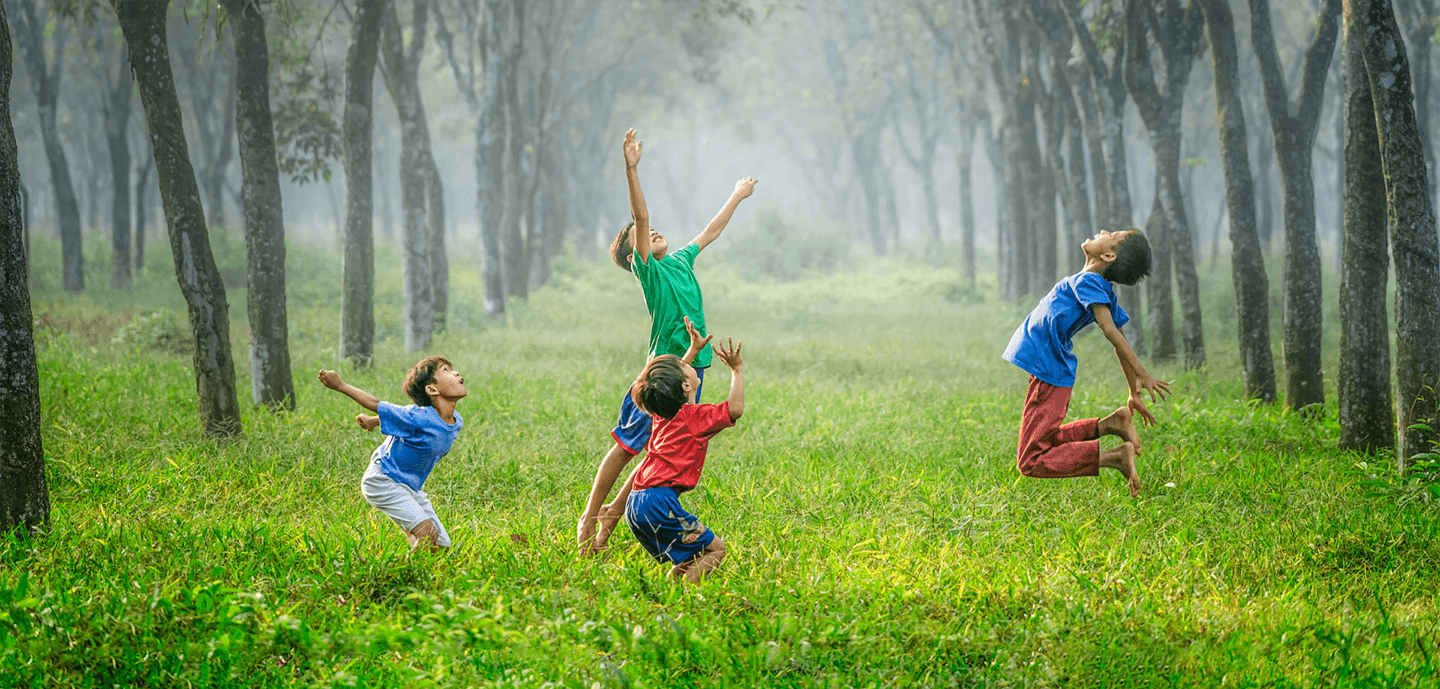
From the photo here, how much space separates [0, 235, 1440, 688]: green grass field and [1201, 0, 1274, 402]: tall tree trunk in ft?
1.70

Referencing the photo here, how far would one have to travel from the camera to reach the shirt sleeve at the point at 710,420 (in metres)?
3.94

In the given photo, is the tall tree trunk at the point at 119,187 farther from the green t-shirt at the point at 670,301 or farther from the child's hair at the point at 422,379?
the green t-shirt at the point at 670,301

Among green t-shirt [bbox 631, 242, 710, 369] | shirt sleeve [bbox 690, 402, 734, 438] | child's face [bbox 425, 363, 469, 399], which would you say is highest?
green t-shirt [bbox 631, 242, 710, 369]

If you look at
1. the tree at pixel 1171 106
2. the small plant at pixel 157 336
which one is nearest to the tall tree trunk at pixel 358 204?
the small plant at pixel 157 336

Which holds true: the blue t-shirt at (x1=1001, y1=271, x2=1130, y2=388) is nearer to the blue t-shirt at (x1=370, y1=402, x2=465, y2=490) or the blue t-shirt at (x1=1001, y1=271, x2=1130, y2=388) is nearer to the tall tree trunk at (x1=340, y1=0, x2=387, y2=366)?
the blue t-shirt at (x1=370, y1=402, x2=465, y2=490)

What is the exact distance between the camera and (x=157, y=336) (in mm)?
11500

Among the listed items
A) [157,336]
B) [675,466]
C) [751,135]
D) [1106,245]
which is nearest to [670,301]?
[675,466]

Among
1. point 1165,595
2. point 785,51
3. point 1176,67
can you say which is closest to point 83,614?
point 1165,595

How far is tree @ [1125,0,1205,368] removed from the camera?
32.8 feet

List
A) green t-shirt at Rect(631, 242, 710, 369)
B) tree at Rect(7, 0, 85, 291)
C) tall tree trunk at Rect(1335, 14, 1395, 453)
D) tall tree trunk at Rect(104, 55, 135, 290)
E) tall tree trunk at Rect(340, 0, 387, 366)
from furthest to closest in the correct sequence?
tall tree trunk at Rect(104, 55, 135, 290)
tree at Rect(7, 0, 85, 291)
tall tree trunk at Rect(340, 0, 387, 366)
tall tree trunk at Rect(1335, 14, 1395, 453)
green t-shirt at Rect(631, 242, 710, 369)

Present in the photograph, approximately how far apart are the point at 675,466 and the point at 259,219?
18.7ft

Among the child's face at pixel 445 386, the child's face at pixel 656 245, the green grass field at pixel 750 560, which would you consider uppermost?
the child's face at pixel 656 245

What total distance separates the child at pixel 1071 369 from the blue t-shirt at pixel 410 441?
2.97m

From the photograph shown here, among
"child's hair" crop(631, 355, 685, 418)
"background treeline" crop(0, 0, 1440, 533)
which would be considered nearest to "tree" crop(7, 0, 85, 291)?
"background treeline" crop(0, 0, 1440, 533)
